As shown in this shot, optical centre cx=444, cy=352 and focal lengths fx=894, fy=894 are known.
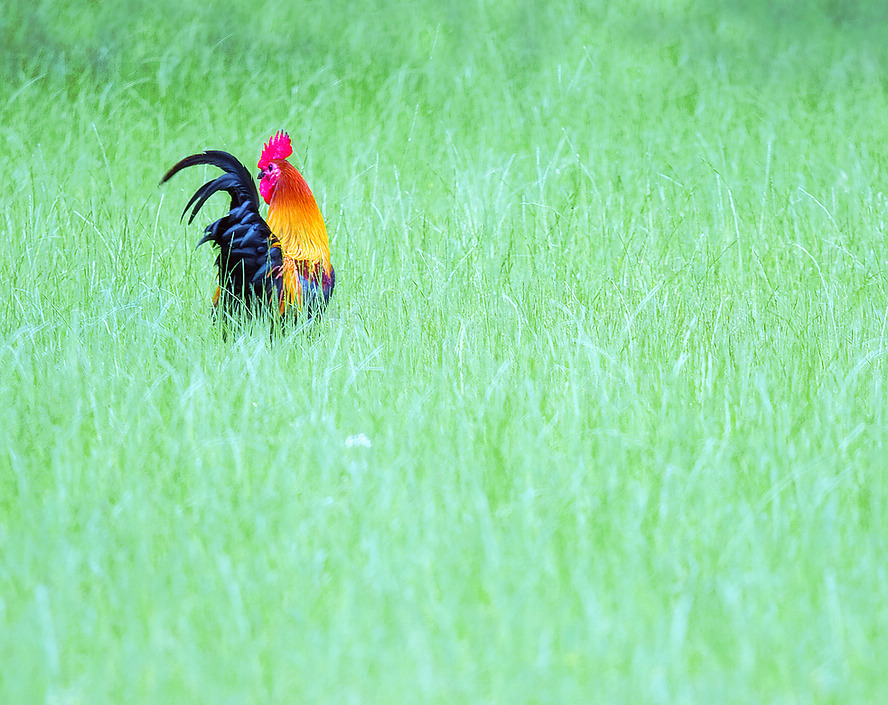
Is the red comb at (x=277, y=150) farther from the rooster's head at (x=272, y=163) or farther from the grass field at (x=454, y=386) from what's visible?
the grass field at (x=454, y=386)

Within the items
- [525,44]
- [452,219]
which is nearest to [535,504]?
[452,219]

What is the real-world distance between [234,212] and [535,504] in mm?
2088

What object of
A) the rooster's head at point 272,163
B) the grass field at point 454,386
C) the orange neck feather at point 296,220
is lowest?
the grass field at point 454,386

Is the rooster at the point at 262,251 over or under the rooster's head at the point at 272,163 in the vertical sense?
under

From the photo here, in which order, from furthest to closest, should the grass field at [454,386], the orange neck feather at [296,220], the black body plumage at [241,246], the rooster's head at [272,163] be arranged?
the rooster's head at [272,163], the orange neck feather at [296,220], the black body plumage at [241,246], the grass field at [454,386]

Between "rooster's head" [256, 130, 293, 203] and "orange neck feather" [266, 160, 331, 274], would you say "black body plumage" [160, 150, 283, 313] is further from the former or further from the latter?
"rooster's head" [256, 130, 293, 203]

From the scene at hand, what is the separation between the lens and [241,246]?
3990 mm

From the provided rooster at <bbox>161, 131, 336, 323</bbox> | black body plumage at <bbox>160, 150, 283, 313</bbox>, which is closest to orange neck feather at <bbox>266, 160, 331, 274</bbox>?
rooster at <bbox>161, 131, 336, 323</bbox>

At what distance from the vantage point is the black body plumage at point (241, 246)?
3.99 metres

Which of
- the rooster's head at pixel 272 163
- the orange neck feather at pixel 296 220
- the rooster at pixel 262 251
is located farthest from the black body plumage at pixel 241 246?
the rooster's head at pixel 272 163

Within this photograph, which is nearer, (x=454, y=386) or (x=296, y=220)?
(x=454, y=386)

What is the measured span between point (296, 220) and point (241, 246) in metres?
0.42

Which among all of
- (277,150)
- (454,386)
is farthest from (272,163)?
(454,386)

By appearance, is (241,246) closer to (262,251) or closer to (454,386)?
(262,251)
